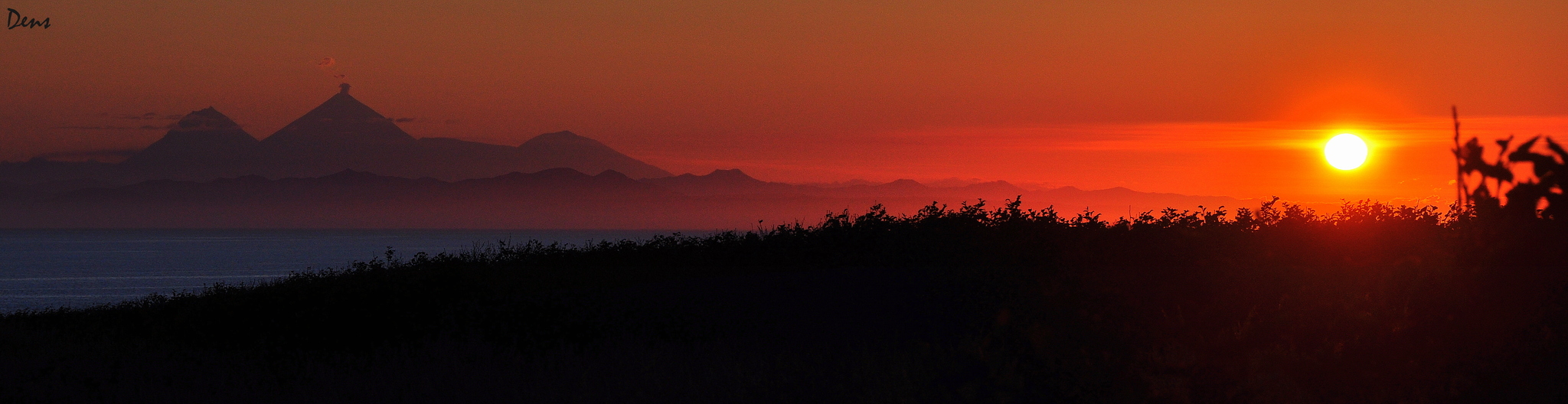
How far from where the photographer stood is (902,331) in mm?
12383

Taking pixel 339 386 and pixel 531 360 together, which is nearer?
pixel 339 386

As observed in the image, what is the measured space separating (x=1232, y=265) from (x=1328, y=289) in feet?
7.77

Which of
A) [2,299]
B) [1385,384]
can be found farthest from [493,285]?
[2,299]

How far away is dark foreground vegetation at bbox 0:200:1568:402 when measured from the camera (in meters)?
9.43

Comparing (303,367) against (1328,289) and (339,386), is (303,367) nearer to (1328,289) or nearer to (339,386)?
(339,386)

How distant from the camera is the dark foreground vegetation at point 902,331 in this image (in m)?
9.43

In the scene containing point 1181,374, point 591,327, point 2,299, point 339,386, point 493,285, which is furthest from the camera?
point 2,299

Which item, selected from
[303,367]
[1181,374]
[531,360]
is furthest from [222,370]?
[1181,374]

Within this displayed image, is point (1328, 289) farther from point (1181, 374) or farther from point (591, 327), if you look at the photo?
point (591, 327)

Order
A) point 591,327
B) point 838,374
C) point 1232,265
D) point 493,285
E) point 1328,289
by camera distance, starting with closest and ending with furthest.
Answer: point 838,374
point 1328,289
point 591,327
point 1232,265
point 493,285

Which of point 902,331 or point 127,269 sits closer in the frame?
point 902,331

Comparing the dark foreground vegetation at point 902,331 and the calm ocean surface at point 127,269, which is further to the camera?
the calm ocean surface at point 127,269

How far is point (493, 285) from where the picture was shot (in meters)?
17.3

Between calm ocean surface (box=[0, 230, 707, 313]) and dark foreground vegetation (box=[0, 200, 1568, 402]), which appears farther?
calm ocean surface (box=[0, 230, 707, 313])
